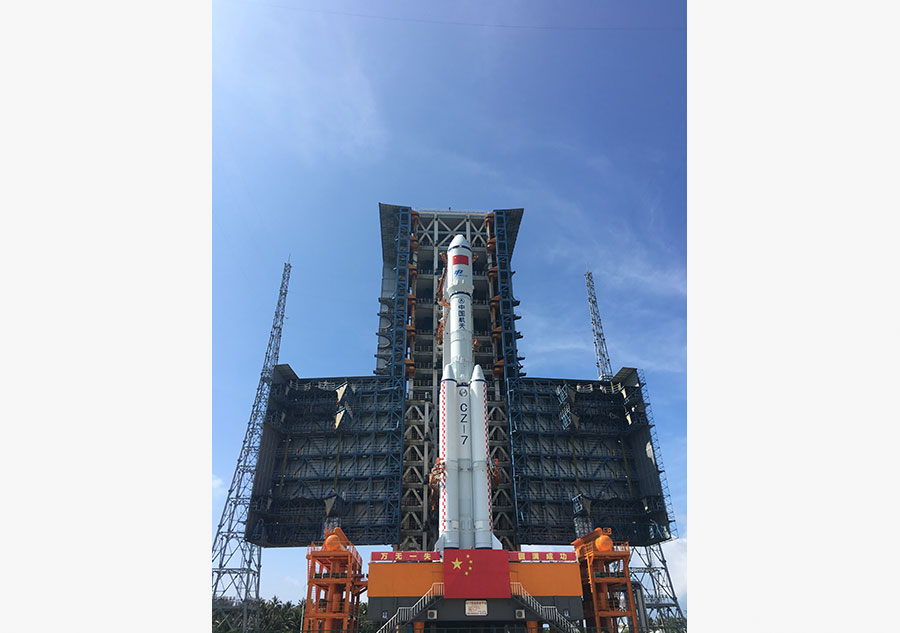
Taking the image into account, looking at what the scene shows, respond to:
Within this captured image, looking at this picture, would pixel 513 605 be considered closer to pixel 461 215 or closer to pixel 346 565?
pixel 346 565

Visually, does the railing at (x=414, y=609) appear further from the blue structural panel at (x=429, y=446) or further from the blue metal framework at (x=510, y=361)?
the blue metal framework at (x=510, y=361)

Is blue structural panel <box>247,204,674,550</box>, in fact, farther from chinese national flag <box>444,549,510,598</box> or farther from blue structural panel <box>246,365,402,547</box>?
chinese national flag <box>444,549,510,598</box>

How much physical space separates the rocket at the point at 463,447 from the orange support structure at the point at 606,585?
747cm

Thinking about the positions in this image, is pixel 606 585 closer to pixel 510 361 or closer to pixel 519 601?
pixel 519 601

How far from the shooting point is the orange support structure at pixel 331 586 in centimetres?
3550

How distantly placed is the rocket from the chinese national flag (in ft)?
7.11

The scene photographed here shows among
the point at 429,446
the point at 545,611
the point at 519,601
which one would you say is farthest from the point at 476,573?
the point at 429,446

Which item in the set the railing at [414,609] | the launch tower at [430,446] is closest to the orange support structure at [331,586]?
the railing at [414,609]

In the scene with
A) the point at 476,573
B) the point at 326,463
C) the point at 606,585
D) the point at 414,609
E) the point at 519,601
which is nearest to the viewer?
the point at 414,609

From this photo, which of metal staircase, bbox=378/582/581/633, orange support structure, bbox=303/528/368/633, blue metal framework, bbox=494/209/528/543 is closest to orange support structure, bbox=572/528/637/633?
metal staircase, bbox=378/582/581/633

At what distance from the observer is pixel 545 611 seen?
3419 cm

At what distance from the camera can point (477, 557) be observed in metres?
34.9

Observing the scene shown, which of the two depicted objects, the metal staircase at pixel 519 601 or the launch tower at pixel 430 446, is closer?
the metal staircase at pixel 519 601

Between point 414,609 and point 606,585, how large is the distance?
49.4 feet
